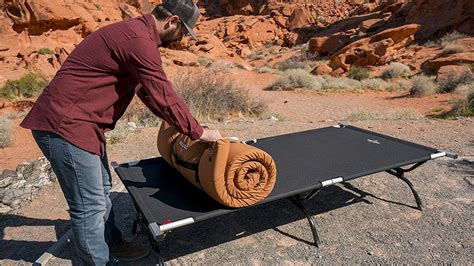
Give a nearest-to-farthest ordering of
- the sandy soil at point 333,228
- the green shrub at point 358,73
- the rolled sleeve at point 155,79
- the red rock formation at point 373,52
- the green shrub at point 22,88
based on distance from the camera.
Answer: the rolled sleeve at point 155,79 → the sandy soil at point 333,228 → the green shrub at point 22,88 → the green shrub at point 358,73 → the red rock formation at point 373,52

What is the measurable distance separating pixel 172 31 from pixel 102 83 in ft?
1.52

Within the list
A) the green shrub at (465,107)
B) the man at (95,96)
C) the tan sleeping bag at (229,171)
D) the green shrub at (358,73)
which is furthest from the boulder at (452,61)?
the man at (95,96)

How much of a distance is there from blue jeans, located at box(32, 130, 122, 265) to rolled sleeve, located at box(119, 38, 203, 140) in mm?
494

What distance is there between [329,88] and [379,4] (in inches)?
1015

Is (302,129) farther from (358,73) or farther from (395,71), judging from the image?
(395,71)

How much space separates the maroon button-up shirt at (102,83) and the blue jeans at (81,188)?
0.07 meters

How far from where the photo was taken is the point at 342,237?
3.10 m

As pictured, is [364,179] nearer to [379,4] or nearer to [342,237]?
[342,237]

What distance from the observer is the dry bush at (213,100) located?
843 centimetres

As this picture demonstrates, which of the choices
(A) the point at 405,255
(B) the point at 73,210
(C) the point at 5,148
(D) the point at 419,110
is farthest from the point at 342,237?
(D) the point at 419,110

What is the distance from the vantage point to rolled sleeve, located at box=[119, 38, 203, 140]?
1899 millimetres

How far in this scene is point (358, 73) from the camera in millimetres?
16422

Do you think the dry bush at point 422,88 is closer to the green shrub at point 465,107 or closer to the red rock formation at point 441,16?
the green shrub at point 465,107

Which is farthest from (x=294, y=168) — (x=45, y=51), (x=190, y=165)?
(x=45, y=51)
